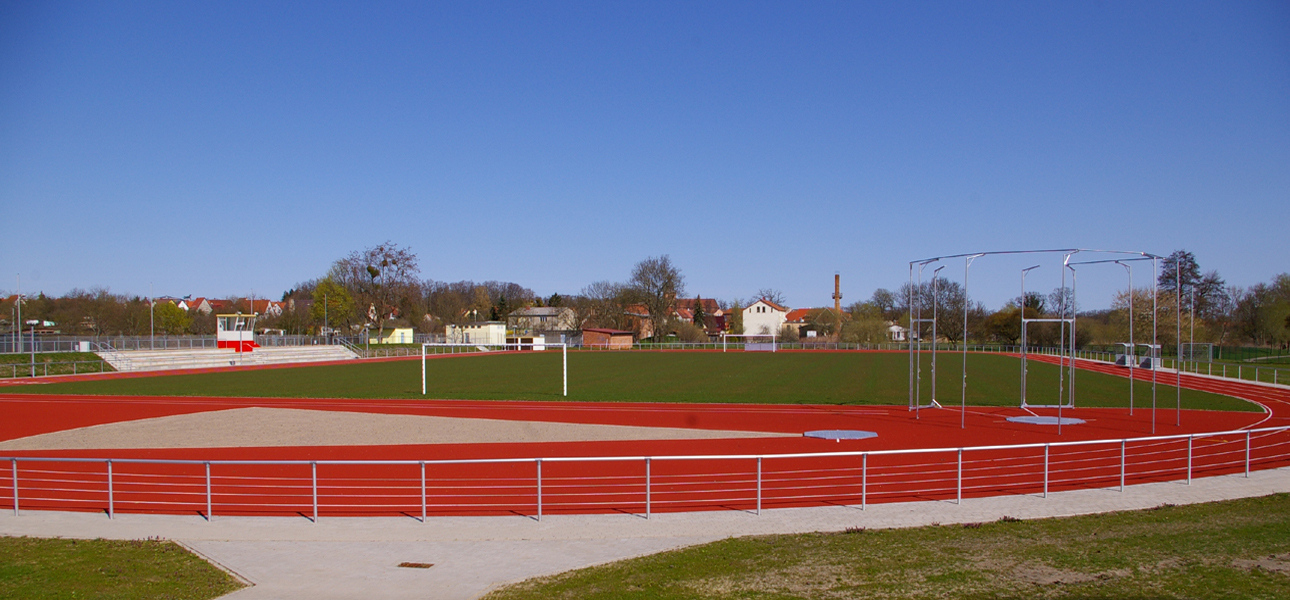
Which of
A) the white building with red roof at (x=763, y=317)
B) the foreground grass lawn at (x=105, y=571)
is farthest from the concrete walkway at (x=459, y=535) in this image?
the white building with red roof at (x=763, y=317)

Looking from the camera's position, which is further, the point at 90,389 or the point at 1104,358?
the point at 1104,358

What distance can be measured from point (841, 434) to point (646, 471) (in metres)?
9.55

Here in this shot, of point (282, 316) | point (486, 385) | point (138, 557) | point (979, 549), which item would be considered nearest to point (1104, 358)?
point (486, 385)

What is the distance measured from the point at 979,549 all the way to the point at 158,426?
21617mm

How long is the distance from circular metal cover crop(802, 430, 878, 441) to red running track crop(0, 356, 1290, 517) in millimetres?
548

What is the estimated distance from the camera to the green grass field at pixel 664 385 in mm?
30688

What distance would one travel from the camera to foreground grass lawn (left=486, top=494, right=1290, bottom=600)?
282 inches

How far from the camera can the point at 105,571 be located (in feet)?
28.0

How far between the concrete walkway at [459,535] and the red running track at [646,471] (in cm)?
51

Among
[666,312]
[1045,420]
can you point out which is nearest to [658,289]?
[666,312]

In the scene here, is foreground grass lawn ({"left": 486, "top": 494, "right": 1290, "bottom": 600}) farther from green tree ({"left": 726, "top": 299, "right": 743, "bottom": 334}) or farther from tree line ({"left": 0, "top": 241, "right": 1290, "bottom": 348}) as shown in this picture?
green tree ({"left": 726, "top": 299, "right": 743, "bottom": 334})

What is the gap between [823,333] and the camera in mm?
124125

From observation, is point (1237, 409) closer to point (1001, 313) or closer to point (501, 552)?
point (501, 552)

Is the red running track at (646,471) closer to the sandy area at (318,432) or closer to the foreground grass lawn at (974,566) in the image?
the sandy area at (318,432)
